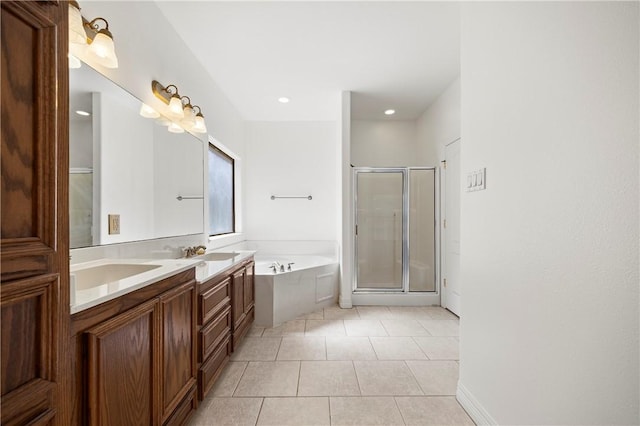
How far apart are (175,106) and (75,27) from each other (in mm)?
905

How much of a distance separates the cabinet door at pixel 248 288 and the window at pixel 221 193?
0.87 meters

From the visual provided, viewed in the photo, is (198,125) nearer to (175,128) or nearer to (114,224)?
(175,128)

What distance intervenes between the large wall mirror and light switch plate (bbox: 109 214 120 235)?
2cm

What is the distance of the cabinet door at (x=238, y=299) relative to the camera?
2281 mm

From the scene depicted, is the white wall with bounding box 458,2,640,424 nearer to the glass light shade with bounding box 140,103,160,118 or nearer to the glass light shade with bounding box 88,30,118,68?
the glass light shade with bounding box 88,30,118,68

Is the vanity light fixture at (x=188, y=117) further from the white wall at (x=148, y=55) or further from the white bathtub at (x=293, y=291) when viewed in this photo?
the white bathtub at (x=293, y=291)

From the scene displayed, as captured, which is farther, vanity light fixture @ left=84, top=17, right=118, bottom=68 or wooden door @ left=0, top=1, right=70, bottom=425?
vanity light fixture @ left=84, top=17, right=118, bottom=68

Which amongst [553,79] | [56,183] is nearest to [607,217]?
[553,79]

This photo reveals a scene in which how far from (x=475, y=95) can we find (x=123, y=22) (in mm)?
2060

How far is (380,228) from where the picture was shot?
151 inches

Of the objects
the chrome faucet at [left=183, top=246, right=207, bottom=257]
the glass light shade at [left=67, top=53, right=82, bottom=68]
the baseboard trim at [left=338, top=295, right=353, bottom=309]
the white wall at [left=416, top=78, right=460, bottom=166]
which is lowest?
the baseboard trim at [left=338, top=295, right=353, bottom=309]

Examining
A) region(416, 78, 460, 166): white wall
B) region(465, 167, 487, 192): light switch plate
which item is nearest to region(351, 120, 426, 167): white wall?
region(416, 78, 460, 166): white wall

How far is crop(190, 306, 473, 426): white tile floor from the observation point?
164 centimetres

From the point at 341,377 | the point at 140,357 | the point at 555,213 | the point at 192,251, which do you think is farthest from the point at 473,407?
the point at 192,251
